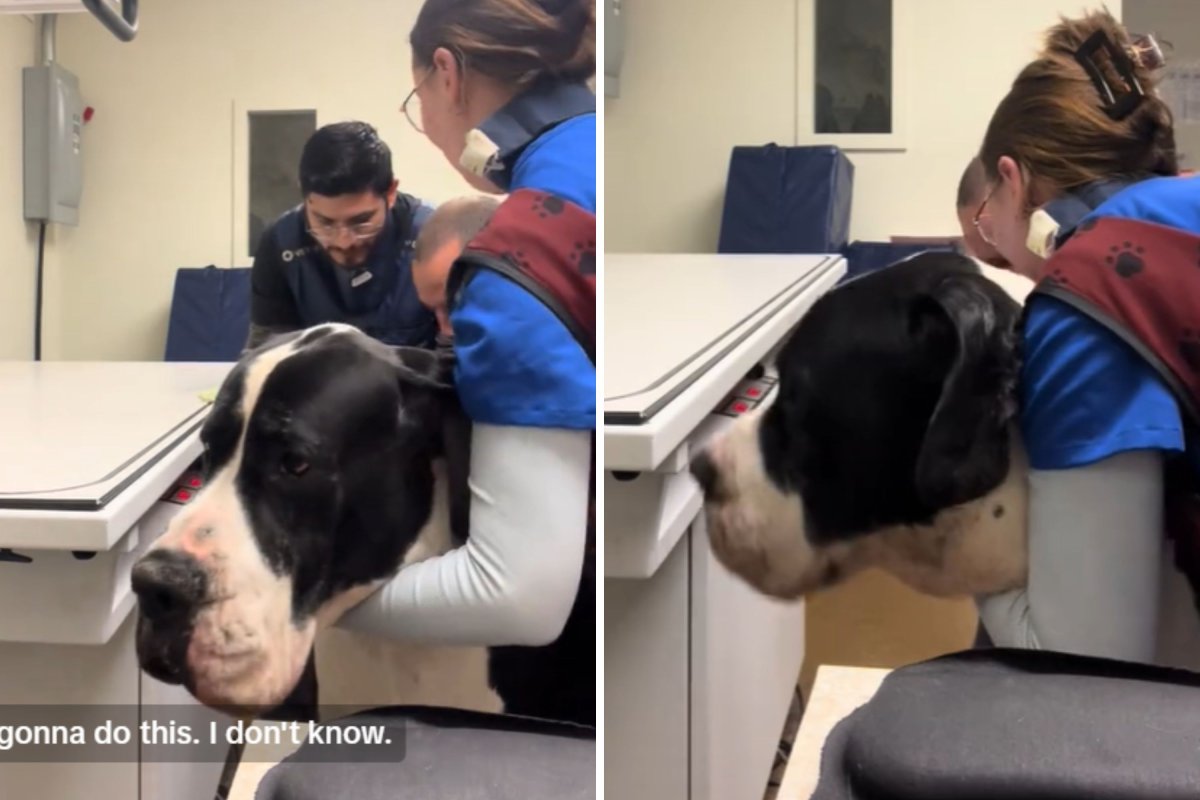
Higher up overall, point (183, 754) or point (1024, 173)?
point (1024, 173)

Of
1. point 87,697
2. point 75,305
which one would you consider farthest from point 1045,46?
point 87,697

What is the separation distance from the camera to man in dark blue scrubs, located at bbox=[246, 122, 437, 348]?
2.50 ft

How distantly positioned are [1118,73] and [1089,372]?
0.68 ft

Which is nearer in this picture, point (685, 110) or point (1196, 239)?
point (1196, 239)

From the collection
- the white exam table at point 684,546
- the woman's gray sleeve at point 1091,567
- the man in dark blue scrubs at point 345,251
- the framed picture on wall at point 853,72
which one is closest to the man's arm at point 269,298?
the man in dark blue scrubs at point 345,251

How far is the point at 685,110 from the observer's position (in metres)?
0.85

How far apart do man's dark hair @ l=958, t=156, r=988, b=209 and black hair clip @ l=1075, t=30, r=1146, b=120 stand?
88 millimetres

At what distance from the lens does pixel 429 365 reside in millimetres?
758

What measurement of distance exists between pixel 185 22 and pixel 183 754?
0.52 metres

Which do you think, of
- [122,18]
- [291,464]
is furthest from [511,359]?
[122,18]

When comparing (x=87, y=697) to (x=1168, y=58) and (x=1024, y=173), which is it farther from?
(x=1168, y=58)

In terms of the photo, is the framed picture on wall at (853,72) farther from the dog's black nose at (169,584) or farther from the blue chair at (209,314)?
the dog's black nose at (169,584)

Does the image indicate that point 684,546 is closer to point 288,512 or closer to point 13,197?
point 288,512

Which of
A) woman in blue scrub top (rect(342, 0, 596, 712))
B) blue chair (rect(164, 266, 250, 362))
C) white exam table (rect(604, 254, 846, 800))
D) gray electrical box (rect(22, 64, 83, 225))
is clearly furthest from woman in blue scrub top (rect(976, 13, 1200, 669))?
gray electrical box (rect(22, 64, 83, 225))
